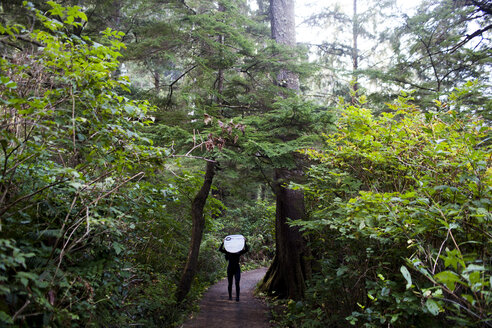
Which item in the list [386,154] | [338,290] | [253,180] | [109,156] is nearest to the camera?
[109,156]

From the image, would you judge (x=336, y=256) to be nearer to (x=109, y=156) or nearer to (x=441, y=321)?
(x=441, y=321)

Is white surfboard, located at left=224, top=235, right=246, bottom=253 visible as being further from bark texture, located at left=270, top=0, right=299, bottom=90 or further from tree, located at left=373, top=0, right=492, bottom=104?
tree, located at left=373, top=0, right=492, bottom=104

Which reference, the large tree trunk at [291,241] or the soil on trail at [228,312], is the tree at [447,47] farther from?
the soil on trail at [228,312]

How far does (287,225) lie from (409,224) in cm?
492

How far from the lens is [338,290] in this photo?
432cm

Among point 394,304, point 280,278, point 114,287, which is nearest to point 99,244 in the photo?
point 114,287

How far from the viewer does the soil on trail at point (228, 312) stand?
6418 mm

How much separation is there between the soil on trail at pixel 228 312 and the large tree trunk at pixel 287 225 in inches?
29.4

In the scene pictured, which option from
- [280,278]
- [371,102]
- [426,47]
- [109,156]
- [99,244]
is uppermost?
[426,47]

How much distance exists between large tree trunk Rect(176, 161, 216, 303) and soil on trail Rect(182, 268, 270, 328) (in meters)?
0.71

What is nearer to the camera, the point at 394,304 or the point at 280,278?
the point at 394,304

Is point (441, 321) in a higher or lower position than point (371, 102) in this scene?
lower

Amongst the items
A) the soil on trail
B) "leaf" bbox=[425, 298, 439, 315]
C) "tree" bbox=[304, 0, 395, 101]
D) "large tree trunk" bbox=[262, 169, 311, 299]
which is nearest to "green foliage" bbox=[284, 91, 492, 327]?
"leaf" bbox=[425, 298, 439, 315]

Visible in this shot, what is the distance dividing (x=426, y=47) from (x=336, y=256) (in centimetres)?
730
